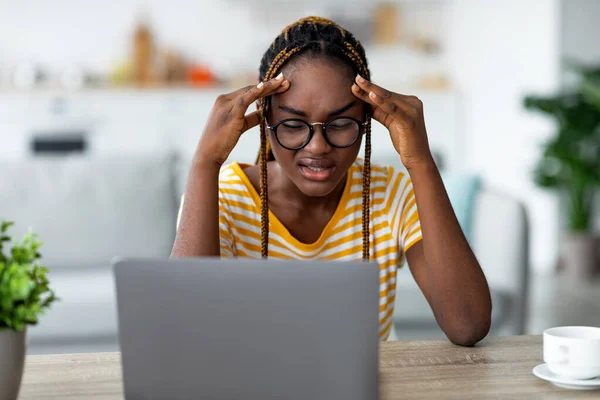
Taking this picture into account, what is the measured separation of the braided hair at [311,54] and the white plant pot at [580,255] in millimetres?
3685

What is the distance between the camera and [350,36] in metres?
1.43

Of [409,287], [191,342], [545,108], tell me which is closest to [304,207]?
[191,342]

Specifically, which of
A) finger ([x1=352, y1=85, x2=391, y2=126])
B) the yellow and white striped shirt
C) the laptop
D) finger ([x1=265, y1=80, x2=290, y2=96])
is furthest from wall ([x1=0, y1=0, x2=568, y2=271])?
the laptop

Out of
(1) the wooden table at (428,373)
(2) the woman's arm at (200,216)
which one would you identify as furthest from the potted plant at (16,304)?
(2) the woman's arm at (200,216)

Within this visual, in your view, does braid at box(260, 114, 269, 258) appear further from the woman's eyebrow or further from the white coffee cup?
the white coffee cup

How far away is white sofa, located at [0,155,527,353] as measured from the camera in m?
2.60

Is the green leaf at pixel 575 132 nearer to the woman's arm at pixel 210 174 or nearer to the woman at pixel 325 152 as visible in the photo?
the woman at pixel 325 152

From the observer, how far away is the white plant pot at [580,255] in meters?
4.79

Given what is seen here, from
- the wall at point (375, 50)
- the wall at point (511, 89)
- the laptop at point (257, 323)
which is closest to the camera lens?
the laptop at point (257, 323)

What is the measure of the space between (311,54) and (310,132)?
0.16m

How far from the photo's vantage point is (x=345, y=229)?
149 centimetres

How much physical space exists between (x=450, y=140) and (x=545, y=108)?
57.3 inches

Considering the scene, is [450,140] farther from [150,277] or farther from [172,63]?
[150,277]

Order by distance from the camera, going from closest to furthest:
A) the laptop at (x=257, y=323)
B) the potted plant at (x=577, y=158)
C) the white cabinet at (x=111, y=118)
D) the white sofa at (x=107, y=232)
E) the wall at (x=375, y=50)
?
1. the laptop at (x=257, y=323)
2. the white sofa at (x=107, y=232)
3. the potted plant at (x=577, y=158)
4. the wall at (x=375, y=50)
5. the white cabinet at (x=111, y=118)
